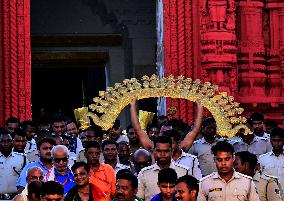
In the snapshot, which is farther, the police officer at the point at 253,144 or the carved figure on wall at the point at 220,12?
the carved figure on wall at the point at 220,12

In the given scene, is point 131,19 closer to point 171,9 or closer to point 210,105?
point 171,9

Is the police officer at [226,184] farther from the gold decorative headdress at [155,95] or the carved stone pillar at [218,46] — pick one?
the carved stone pillar at [218,46]

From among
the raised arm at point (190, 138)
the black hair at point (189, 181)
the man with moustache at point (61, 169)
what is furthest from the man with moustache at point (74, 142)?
the black hair at point (189, 181)

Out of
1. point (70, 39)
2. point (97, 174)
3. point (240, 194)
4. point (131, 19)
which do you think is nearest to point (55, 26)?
point (70, 39)

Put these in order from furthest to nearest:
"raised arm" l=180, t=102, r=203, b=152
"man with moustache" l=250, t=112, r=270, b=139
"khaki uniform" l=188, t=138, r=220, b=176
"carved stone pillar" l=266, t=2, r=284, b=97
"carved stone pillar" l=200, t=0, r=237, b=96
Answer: "carved stone pillar" l=266, t=2, r=284, b=97, "carved stone pillar" l=200, t=0, r=237, b=96, "man with moustache" l=250, t=112, r=270, b=139, "khaki uniform" l=188, t=138, r=220, b=176, "raised arm" l=180, t=102, r=203, b=152

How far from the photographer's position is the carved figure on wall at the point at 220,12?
16.9 m

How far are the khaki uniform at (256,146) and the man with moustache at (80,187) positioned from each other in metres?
4.05

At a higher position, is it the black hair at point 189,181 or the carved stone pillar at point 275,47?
the carved stone pillar at point 275,47

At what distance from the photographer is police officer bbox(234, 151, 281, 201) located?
9555 mm

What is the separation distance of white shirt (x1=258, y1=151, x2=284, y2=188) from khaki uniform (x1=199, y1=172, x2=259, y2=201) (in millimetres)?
3085

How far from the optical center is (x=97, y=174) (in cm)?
989

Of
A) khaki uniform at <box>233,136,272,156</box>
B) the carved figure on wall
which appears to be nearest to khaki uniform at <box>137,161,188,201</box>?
khaki uniform at <box>233,136,272,156</box>

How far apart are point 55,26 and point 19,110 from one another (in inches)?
201

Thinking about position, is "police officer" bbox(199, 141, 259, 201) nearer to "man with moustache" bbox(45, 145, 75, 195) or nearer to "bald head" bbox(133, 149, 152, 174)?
"man with moustache" bbox(45, 145, 75, 195)
